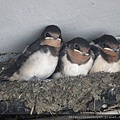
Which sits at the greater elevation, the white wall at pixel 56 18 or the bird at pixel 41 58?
the white wall at pixel 56 18

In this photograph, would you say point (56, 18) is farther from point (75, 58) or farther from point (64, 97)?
point (64, 97)

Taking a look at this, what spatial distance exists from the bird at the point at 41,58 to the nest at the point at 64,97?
19 centimetres

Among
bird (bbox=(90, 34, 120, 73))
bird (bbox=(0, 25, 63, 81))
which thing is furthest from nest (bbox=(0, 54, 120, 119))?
bird (bbox=(90, 34, 120, 73))

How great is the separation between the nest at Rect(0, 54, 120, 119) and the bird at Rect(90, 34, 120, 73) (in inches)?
12.2

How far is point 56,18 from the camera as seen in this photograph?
3225 millimetres

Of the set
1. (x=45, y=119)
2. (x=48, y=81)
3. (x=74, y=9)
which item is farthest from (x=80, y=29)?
(x=45, y=119)

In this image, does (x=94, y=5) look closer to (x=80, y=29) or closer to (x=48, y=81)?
(x=80, y=29)

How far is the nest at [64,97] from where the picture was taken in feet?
9.69

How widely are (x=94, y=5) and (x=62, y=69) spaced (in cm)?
61

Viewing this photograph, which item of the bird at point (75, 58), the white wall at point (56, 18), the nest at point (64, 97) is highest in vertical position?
the white wall at point (56, 18)

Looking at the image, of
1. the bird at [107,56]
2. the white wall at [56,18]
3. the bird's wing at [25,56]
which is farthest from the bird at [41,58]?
the bird at [107,56]

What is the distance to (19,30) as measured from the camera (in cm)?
331

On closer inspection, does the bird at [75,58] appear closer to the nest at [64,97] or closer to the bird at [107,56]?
the bird at [107,56]

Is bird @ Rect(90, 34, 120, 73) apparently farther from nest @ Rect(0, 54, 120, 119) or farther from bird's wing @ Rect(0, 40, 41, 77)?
bird's wing @ Rect(0, 40, 41, 77)
